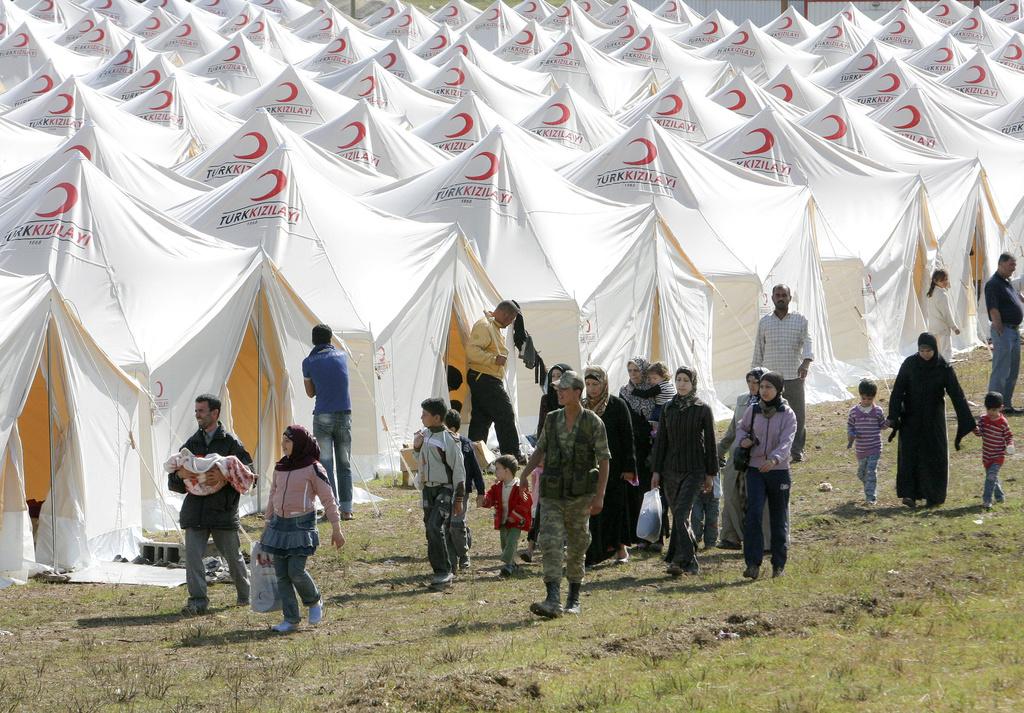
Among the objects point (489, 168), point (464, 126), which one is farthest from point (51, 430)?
point (464, 126)

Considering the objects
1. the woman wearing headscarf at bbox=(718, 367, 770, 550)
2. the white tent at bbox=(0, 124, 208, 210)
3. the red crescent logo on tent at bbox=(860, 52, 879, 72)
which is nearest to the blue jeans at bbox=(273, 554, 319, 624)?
the woman wearing headscarf at bbox=(718, 367, 770, 550)

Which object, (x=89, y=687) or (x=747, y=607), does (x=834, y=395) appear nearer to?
(x=747, y=607)

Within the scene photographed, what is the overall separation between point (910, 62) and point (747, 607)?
38.1 metres

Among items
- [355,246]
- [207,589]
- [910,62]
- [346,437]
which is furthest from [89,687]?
[910,62]

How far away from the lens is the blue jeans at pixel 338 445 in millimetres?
14070

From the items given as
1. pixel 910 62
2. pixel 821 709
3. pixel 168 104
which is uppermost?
pixel 910 62

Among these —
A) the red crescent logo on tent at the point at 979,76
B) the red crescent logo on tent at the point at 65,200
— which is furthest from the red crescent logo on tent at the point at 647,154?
the red crescent logo on tent at the point at 979,76

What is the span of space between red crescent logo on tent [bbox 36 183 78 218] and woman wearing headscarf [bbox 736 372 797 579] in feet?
27.6

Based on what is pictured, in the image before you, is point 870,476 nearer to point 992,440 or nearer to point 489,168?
point 992,440

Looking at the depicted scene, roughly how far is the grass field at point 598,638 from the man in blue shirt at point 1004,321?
3.90 metres

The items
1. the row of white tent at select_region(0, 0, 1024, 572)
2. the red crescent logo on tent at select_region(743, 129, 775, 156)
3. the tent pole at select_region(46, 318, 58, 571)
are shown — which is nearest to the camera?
the tent pole at select_region(46, 318, 58, 571)

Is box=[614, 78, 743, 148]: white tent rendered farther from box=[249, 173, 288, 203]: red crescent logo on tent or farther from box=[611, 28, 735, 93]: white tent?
box=[249, 173, 288, 203]: red crescent logo on tent

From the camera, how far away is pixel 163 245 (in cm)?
1614

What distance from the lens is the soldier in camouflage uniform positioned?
970 centimetres
